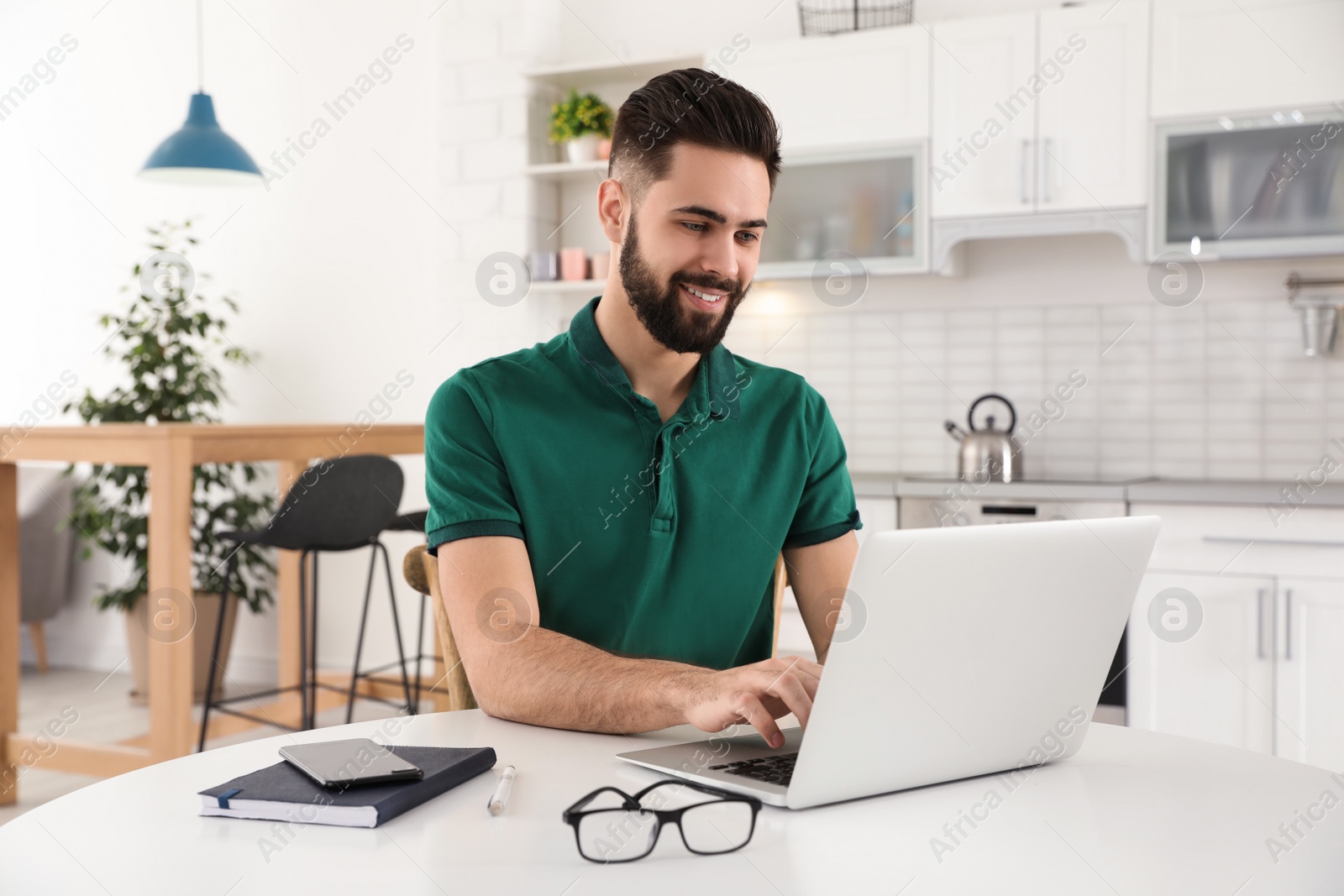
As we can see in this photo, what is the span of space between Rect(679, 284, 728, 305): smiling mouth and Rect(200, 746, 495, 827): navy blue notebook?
700mm

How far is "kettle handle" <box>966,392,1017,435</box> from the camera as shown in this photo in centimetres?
339

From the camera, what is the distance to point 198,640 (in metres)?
4.34

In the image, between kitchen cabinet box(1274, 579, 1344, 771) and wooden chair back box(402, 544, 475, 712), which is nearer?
wooden chair back box(402, 544, 475, 712)

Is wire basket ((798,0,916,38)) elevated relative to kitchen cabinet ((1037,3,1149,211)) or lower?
elevated

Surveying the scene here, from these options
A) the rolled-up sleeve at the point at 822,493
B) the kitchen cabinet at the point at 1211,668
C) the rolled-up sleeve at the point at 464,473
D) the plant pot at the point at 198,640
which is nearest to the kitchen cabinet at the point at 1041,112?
the kitchen cabinet at the point at 1211,668

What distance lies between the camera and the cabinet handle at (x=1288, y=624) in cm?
283

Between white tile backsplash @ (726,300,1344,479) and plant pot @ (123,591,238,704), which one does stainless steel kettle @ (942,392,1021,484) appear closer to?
white tile backsplash @ (726,300,1344,479)

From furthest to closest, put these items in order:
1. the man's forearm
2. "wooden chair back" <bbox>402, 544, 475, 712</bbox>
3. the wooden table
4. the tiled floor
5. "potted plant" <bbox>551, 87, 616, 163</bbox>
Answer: "potted plant" <bbox>551, 87, 616, 163</bbox>
the tiled floor
the wooden table
"wooden chair back" <bbox>402, 544, 475, 712</bbox>
the man's forearm

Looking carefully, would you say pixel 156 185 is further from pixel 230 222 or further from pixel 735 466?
pixel 735 466

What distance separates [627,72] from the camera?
407 cm

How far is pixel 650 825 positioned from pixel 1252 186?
2907mm

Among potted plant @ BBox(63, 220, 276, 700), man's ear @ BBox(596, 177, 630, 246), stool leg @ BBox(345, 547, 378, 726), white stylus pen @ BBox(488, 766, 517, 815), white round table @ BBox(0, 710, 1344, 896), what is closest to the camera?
white round table @ BBox(0, 710, 1344, 896)

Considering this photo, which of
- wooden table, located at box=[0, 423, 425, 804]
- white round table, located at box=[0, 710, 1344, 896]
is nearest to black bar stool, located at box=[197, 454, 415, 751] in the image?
wooden table, located at box=[0, 423, 425, 804]

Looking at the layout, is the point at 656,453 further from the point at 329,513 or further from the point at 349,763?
the point at 329,513
